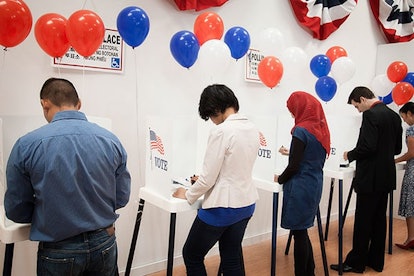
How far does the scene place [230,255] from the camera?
193 cm

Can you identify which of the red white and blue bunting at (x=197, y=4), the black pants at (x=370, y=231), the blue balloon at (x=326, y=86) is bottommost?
the black pants at (x=370, y=231)

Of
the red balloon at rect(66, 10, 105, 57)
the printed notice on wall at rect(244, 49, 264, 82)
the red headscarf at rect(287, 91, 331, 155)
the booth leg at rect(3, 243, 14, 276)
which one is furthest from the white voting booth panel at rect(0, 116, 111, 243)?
the printed notice on wall at rect(244, 49, 264, 82)

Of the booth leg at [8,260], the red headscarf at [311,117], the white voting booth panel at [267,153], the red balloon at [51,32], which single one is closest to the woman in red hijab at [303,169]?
the red headscarf at [311,117]

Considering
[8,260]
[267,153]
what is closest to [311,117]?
[267,153]

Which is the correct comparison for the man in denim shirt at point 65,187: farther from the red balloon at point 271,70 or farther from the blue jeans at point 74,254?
the red balloon at point 271,70

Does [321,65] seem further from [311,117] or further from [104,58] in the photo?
[104,58]

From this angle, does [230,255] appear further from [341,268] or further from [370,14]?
[370,14]

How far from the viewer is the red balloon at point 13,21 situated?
1.60 m

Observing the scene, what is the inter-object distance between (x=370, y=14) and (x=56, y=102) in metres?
4.21

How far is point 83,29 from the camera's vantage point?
1825 millimetres

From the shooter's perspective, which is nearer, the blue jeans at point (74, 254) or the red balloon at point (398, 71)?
the blue jeans at point (74, 254)

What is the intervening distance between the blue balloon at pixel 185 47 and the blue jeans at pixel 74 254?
129cm

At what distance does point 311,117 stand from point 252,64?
1203 mm

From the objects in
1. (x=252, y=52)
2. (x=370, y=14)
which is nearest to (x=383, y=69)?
(x=370, y=14)
